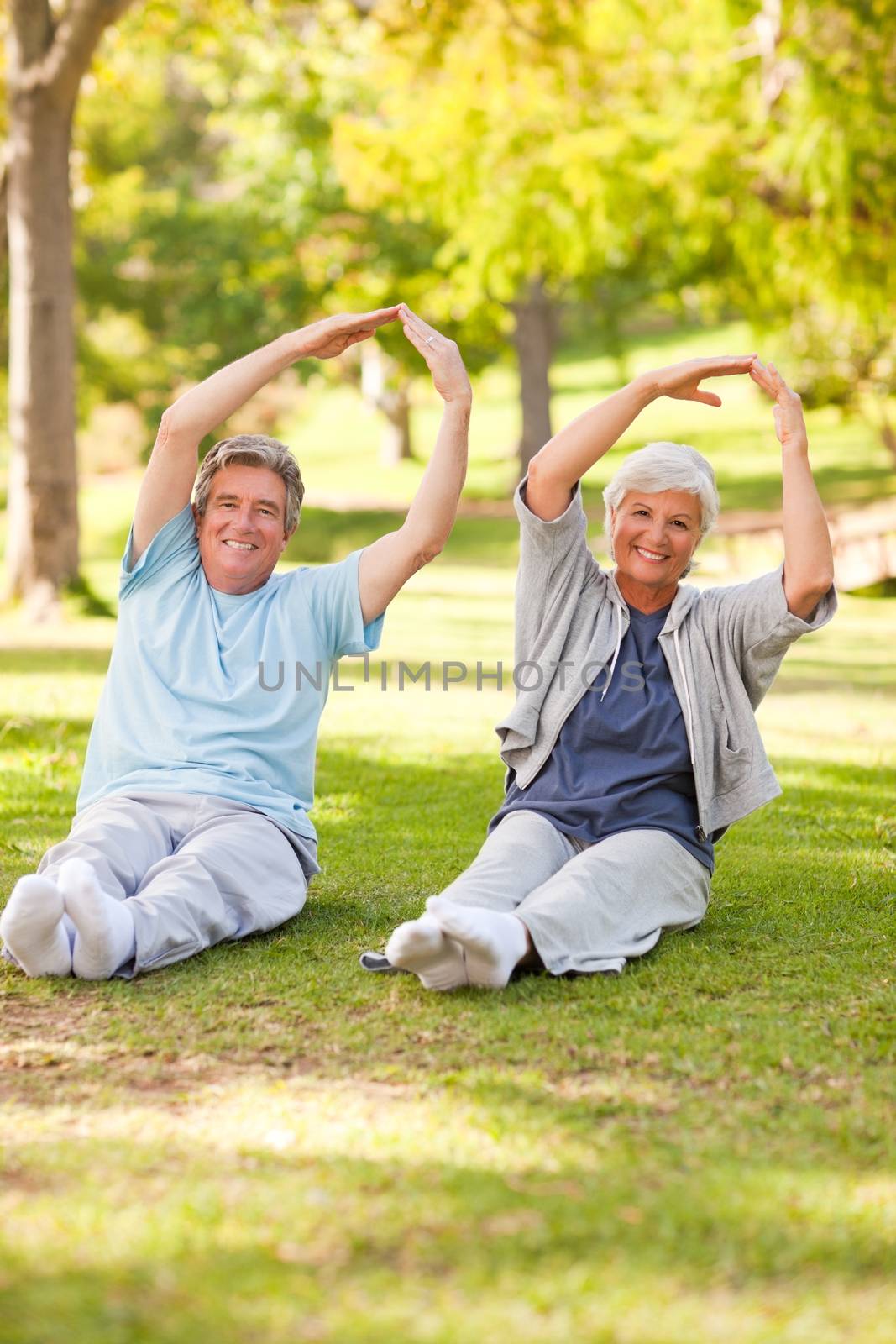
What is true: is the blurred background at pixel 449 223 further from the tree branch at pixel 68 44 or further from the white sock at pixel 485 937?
the white sock at pixel 485 937

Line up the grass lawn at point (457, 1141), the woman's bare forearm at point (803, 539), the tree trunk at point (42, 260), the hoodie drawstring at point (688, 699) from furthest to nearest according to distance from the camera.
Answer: the tree trunk at point (42, 260), the hoodie drawstring at point (688, 699), the woman's bare forearm at point (803, 539), the grass lawn at point (457, 1141)

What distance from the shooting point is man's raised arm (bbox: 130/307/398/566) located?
4.05 meters

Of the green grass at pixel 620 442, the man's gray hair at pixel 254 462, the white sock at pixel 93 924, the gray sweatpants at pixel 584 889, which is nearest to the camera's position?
the white sock at pixel 93 924

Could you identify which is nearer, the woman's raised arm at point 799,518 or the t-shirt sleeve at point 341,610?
the woman's raised arm at point 799,518


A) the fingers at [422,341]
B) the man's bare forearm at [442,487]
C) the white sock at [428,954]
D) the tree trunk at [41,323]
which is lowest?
the white sock at [428,954]

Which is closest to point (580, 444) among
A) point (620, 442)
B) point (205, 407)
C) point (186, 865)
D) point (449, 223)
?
point (205, 407)

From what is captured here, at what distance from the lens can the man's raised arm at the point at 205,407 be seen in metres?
4.05

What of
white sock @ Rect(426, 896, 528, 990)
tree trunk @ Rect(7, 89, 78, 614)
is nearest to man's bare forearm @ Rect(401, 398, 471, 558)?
white sock @ Rect(426, 896, 528, 990)

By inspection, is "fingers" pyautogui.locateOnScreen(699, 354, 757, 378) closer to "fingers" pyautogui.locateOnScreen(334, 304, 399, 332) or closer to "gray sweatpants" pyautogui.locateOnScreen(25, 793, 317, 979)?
"fingers" pyautogui.locateOnScreen(334, 304, 399, 332)

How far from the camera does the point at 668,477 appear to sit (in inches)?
157

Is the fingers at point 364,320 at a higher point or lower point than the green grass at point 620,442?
lower

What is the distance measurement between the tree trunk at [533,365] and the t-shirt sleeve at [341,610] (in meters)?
20.2

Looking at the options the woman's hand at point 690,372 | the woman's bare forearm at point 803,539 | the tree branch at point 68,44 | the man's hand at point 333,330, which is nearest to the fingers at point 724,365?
the woman's hand at point 690,372

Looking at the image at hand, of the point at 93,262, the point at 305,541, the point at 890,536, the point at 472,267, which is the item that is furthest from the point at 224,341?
the point at 890,536
